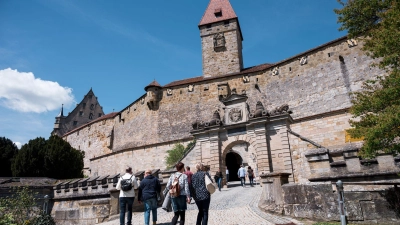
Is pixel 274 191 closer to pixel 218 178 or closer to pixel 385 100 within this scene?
pixel 385 100

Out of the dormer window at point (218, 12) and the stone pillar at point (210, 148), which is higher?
the dormer window at point (218, 12)

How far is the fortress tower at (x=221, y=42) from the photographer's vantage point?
121 feet

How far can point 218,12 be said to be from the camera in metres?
41.1

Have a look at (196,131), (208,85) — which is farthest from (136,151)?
(196,131)

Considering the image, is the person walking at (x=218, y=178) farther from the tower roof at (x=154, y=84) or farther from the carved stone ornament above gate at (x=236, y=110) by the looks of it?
the tower roof at (x=154, y=84)

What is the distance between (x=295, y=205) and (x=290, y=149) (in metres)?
7.18

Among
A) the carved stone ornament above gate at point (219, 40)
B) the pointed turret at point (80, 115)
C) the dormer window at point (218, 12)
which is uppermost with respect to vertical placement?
the dormer window at point (218, 12)

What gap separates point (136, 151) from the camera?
112 feet

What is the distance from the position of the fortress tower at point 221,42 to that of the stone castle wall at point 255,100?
437 centimetres

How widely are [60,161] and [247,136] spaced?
2198cm

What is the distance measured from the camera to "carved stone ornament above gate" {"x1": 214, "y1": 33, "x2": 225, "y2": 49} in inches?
1503

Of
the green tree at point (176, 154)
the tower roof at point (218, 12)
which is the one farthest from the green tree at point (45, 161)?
the tower roof at point (218, 12)

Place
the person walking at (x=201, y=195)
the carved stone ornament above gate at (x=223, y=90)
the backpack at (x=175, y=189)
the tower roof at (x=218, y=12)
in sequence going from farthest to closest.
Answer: the tower roof at (x=218, y=12), the carved stone ornament above gate at (x=223, y=90), the backpack at (x=175, y=189), the person walking at (x=201, y=195)

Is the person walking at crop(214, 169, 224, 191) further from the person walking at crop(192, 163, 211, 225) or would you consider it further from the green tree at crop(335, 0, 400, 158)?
the person walking at crop(192, 163, 211, 225)
